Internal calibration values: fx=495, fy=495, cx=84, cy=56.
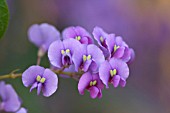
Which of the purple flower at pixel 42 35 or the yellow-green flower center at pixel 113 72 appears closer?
the yellow-green flower center at pixel 113 72

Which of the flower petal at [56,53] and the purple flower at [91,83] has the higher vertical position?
the flower petal at [56,53]

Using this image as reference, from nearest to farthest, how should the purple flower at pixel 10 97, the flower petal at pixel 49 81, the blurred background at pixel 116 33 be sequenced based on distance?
the flower petal at pixel 49 81
the purple flower at pixel 10 97
the blurred background at pixel 116 33

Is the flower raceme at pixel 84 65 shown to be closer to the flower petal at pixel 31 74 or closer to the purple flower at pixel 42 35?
the flower petal at pixel 31 74

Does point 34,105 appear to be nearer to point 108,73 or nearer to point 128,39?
point 128,39

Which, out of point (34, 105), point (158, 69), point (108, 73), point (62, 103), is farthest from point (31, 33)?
point (158, 69)

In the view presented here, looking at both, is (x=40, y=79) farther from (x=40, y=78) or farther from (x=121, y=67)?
(x=121, y=67)

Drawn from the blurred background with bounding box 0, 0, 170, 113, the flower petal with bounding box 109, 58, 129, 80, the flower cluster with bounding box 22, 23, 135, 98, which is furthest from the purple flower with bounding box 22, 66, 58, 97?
the blurred background with bounding box 0, 0, 170, 113

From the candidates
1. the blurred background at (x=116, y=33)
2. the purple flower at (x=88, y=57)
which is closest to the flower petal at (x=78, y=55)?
the purple flower at (x=88, y=57)
